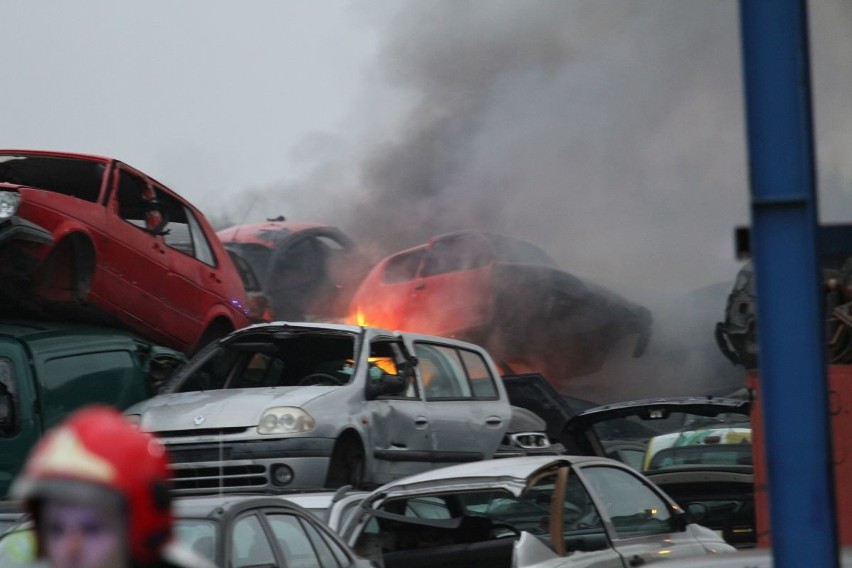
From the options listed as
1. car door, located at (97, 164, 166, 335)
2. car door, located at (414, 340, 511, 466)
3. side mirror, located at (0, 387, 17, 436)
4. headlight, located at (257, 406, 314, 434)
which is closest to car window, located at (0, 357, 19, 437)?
side mirror, located at (0, 387, 17, 436)

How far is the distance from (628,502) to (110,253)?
4607 millimetres

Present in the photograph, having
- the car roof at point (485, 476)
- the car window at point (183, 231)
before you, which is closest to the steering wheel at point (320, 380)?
the car window at point (183, 231)

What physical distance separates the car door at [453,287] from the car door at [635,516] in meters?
8.03

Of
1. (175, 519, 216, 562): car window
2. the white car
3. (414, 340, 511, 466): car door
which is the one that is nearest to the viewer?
(175, 519, 216, 562): car window

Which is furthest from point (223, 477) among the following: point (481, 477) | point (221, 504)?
point (221, 504)

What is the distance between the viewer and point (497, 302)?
57.3 ft

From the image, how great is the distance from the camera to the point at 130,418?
403 inches

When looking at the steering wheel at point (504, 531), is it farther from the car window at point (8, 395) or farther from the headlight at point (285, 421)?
the car window at point (8, 395)

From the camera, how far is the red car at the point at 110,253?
10391 mm

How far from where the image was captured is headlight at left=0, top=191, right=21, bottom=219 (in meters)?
10.2

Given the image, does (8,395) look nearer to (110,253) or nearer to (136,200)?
(110,253)

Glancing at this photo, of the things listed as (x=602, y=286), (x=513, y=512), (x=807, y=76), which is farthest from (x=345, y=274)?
(x=807, y=76)

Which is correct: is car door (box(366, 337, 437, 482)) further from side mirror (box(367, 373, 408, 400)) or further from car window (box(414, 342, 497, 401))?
car window (box(414, 342, 497, 401))

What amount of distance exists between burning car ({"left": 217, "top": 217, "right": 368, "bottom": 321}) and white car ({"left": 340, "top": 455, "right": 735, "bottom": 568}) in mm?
11603
